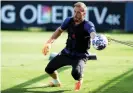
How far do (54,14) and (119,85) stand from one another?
16.7m

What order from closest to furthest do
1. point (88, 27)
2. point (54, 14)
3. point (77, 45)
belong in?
point (88, 27) → point (77, 45) → point (54, 14)

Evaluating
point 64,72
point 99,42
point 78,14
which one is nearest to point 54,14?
point 64,72

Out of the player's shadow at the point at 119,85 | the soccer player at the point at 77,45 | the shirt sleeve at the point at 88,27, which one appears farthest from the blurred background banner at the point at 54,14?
the shirt sleeve at the point at 88,27

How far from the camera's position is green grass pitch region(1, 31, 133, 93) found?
9156mm

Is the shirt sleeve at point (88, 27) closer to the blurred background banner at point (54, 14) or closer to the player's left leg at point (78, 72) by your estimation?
the player's left leg at point (78, 72)

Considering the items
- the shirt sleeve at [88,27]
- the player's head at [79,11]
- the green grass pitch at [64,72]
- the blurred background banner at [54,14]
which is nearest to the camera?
the player's head at [79,11]

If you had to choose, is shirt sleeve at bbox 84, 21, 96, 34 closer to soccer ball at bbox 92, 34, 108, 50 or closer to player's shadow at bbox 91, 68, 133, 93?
soccer ball at bbox 92, 34, 108, 50

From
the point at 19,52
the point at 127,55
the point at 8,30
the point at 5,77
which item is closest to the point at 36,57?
the point at 19,52

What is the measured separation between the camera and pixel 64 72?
36.6ft

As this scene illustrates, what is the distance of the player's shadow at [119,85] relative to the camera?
352 inches

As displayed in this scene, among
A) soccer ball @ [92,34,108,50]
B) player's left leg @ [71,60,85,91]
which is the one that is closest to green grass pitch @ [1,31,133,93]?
player's left leg @ [71,60,85,91]

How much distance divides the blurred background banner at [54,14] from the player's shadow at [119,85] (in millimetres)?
15002

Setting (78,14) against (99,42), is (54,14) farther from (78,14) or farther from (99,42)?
(99,42)

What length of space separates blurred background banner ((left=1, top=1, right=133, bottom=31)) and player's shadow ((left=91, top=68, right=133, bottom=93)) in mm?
A: 15002
